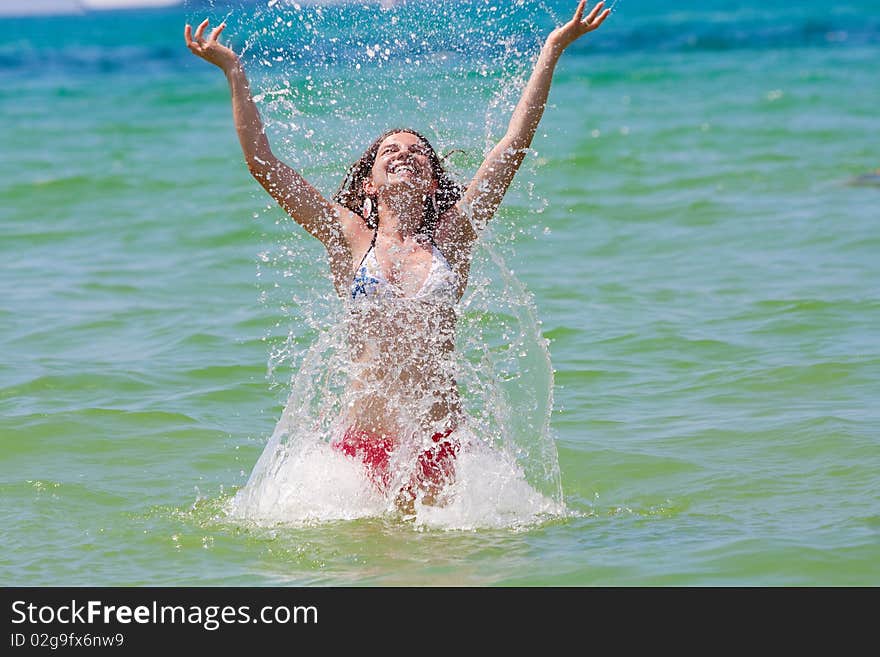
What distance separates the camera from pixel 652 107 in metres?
19.1

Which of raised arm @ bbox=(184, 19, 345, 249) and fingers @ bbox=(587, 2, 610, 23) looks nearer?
raised arm @ bbox=(184, 19, 345, 249)

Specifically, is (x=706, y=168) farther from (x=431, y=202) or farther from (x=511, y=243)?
(x=431, y=202)

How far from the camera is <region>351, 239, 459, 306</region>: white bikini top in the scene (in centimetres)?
492

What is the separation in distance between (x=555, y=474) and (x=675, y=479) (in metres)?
0.56

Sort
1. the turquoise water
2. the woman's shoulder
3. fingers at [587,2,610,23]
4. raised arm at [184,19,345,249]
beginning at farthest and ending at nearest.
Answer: the woman's shoulder < fingers at [587,2,610,23] < raised arm at [184,19,345,249] < the turquoise water

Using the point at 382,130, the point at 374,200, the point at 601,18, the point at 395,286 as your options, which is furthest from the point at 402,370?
the point at 601,18

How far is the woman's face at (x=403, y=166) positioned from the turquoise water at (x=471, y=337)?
0.35m

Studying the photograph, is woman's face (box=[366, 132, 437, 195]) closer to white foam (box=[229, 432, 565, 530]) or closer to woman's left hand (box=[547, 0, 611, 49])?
woman's left hand (box=[547, 0, 611, 49])

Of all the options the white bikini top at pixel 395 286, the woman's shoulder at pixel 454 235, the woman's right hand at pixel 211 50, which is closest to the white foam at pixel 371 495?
the white bikini top at pixel 395 286

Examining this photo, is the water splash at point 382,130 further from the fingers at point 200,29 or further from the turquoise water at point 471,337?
the fingers at point 200,29

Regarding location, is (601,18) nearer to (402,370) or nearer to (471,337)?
(471,337)

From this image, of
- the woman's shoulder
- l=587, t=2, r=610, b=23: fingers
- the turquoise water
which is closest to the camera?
the turquoise water

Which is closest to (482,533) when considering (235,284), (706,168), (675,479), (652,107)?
(675,479)

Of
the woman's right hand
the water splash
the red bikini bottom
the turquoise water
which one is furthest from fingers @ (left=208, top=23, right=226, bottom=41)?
the red bikini bottom
